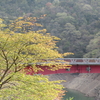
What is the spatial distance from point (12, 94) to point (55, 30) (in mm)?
54073

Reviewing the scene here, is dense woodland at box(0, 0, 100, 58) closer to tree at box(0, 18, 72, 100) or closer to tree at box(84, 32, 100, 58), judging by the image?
tree at box(84, 32, 100, 58)

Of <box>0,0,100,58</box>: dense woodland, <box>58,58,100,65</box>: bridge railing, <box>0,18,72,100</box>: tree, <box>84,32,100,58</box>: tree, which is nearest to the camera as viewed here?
<box>0,18,72,100</box>: tree

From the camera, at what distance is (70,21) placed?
214 feet

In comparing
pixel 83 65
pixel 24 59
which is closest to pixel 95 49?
pixel 83 65

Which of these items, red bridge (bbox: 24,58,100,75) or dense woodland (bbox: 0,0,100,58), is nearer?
red bridge (bbox: 24,58,100,75)

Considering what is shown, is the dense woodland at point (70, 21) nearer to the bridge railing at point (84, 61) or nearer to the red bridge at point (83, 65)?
the red bridge at point (83, 65)

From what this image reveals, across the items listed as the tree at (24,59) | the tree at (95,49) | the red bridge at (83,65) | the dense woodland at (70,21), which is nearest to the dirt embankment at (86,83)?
the tree at (95,49)

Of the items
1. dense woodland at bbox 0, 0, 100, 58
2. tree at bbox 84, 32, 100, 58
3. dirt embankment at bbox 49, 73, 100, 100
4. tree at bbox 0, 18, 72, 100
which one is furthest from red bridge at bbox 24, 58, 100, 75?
dense woodland at bbox 0, 0, 100, 58

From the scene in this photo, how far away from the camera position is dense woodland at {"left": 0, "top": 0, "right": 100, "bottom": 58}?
5506 centimetres

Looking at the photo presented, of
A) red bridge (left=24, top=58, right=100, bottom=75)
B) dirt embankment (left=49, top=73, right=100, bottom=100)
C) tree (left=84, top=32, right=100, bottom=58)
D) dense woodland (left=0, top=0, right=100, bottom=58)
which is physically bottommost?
dirt embankment (left=49, top=73, right=100, bottom=100)

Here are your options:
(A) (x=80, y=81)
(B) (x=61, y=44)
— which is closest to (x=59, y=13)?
(B) (x=61, y=44)

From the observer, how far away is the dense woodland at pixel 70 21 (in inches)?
2168

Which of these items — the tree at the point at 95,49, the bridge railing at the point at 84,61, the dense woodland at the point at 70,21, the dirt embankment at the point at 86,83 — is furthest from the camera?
the dense woodland at the point at 70,21

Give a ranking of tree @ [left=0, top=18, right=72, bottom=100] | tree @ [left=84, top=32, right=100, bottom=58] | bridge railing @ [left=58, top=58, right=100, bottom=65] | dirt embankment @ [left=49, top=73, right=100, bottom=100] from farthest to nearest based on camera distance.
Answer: tree @ [left=84, top=32, right=100, bottom=58]
dirt embankment @ [left=49, top=73, right=100, bottom=100]
bridge railing @ [left=58, top=58, right=100, bottom=65]
tree @ [left=0, top=18, right=72, bottom=100]
